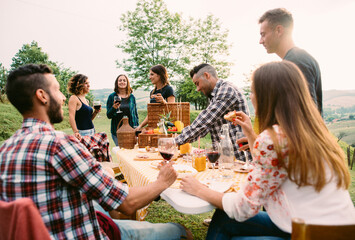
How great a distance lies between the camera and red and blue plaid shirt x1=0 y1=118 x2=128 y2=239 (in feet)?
3.22

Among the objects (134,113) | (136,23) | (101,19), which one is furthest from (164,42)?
(134,113)

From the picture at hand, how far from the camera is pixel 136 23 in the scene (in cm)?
1958

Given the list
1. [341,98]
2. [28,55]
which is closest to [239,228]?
[341,98]

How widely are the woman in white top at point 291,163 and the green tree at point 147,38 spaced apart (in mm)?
18691

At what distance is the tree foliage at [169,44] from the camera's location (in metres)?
19.7

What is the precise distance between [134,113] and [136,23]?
17327 mm

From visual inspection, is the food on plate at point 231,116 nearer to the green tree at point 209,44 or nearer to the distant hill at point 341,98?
the distant hill at point 341,98

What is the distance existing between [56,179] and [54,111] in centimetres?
41

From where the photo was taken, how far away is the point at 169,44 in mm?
20469

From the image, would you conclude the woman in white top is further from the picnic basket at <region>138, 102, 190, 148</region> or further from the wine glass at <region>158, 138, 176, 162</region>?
the picnic basket at <region>138, 102, 190, 148</region>

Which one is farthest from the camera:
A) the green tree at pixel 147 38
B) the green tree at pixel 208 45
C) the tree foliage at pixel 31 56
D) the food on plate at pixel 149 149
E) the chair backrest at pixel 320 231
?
the tree foliage at pixel 31 56

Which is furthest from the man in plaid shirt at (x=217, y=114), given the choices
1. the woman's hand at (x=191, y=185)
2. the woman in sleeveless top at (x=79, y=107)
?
the woman in sleeveless top at (x=79, y=107)

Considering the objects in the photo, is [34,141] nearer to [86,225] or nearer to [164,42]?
[86,225]

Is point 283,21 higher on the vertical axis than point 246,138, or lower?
higher
